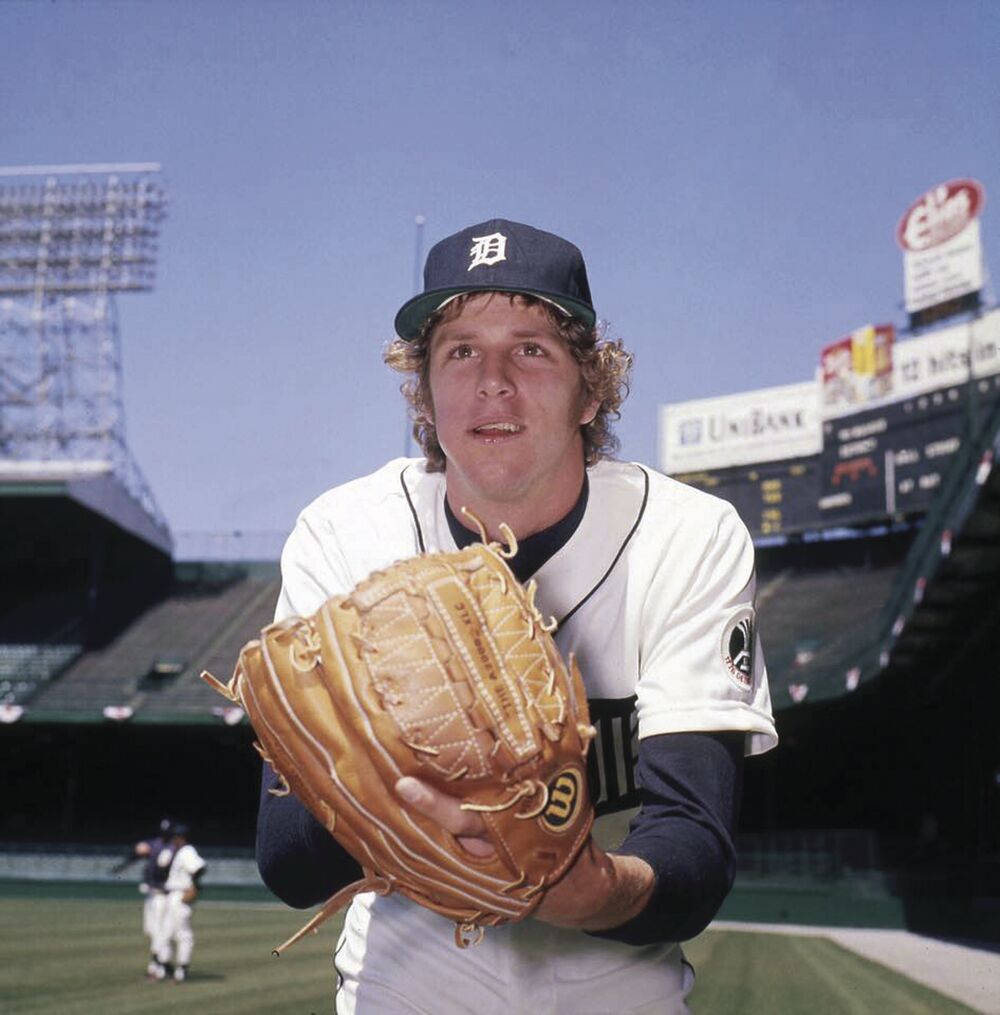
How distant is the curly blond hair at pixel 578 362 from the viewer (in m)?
1.99

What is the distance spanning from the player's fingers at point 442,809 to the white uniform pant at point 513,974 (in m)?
0.55

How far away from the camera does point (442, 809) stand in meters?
1.38

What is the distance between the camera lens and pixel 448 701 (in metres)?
1.38

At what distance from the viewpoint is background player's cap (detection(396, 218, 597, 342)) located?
1.89 metres

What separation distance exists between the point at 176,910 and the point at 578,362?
8.98m

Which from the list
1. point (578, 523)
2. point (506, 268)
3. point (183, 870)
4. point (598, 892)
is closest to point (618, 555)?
point (578, 523)

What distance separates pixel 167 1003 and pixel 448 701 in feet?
24.5

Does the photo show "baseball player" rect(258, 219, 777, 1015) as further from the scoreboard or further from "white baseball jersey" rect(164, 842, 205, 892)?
the scoreboard

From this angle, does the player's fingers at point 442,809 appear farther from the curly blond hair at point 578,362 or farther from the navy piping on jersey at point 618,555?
the curly blond hair at point 578,362

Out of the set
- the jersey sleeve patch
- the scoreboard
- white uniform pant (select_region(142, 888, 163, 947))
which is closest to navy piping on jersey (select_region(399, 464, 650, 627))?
the jersey sleeve patch

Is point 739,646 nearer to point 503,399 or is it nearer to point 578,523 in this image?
point 578,523

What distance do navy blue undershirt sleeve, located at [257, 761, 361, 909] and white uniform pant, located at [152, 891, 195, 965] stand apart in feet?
27.3

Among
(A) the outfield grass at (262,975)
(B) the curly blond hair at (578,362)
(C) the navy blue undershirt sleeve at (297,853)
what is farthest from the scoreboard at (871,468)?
(C) the navy blue undershirt sleeve at (297,853)

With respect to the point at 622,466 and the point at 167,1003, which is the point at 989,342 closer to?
the point at 167,1003
